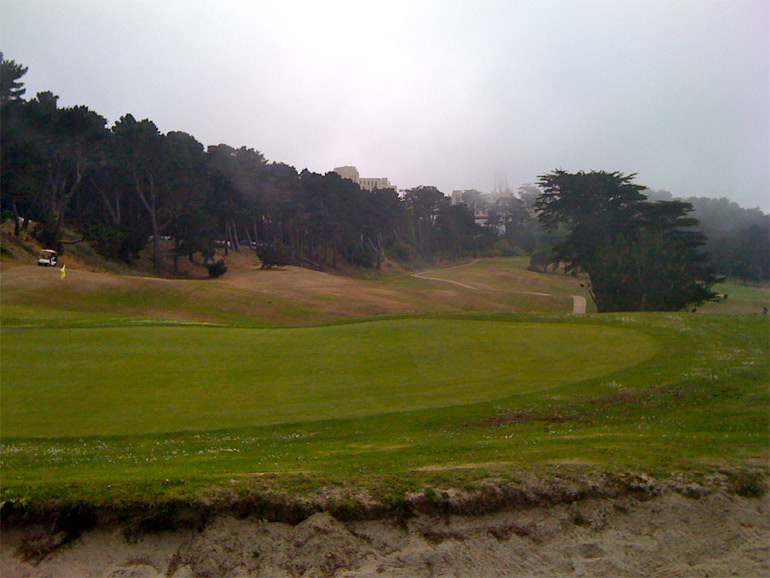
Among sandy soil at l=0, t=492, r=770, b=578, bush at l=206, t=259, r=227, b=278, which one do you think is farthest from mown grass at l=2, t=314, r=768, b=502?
bush at l=206, t=259, r=227, b=278

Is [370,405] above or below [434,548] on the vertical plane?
below

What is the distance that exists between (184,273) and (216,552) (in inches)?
2602

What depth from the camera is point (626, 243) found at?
4806 cm

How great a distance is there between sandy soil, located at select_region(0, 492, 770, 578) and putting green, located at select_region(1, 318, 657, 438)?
224 inches

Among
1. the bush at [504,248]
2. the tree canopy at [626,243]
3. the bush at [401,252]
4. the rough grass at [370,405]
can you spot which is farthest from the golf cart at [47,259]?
the bush at [504,248]

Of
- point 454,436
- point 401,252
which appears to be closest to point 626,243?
point 454,436

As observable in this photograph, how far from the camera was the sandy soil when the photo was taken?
5055 millimetres

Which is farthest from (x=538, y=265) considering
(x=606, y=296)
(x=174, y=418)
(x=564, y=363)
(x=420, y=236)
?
(x=174, y=418)

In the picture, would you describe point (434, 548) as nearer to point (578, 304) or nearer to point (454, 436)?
point (454, 436)

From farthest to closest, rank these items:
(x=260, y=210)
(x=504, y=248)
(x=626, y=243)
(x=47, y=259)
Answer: (x=504, y=248), (x=260, y=210), (x=47, y=259), (x=626, y=243)

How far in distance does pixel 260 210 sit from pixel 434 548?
88358 mm

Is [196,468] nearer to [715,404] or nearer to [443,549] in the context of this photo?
[443,549]

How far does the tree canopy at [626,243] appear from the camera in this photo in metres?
45.7

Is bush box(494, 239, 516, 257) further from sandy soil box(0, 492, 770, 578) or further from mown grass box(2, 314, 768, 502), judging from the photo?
sandy soil box(0, 492, 770, 578)
